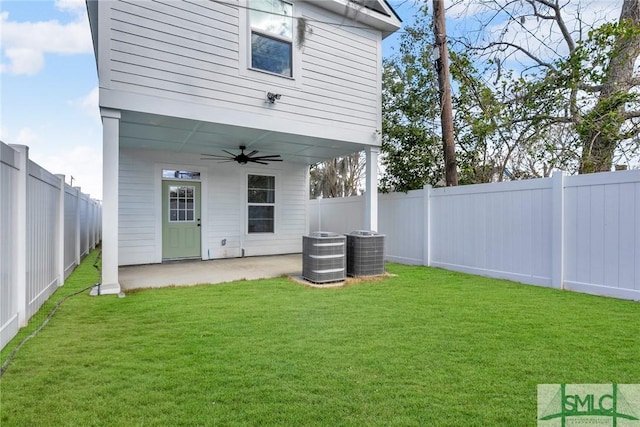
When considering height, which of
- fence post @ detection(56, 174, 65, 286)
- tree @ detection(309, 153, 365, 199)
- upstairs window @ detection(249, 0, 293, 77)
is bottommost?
fence post @ detection(56, 174, 65, 286)

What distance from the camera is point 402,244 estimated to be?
304 inches

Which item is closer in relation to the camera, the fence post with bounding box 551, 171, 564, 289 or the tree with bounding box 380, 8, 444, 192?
the fence post with bounding box 551, 171, 564, 289

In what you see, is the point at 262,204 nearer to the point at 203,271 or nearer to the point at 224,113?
the point at 203,271

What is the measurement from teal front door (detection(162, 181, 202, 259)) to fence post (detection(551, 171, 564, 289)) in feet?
22.2

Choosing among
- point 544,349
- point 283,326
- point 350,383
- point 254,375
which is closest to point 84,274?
point 283,326

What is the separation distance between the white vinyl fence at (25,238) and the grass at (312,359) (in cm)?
31

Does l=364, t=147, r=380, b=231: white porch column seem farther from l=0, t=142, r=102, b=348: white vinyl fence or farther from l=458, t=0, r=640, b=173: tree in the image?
l=0, t=142, r=102, b=348: white vinyl fence

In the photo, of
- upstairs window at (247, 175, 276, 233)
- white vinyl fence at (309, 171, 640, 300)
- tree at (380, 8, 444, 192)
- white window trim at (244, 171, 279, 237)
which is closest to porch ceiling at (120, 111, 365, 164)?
Result: white window trim at (244, 171, 279, 237)

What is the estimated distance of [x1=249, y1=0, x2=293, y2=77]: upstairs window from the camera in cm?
574

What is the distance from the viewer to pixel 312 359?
103 inches

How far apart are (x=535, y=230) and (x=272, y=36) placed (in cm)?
519

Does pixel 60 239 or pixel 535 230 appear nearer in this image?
pixel 60 239

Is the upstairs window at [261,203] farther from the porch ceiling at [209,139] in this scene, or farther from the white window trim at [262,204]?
the porch ceiling at [209,139]

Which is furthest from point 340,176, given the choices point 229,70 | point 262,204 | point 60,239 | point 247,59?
point 60,239
